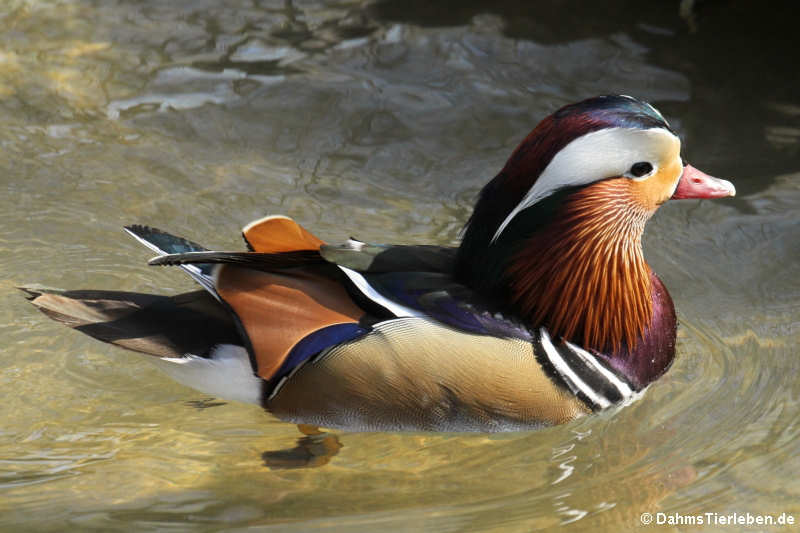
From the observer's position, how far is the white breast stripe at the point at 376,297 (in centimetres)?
345

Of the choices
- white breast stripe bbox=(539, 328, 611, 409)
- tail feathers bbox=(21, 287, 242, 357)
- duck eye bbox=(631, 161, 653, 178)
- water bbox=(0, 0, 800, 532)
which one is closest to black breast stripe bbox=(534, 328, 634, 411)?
white breast stripe bbox=(539, 328, 611, 409)

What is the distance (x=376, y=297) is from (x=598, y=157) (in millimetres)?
852

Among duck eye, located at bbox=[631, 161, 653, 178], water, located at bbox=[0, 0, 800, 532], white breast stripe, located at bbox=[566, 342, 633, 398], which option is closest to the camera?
water, located at bbox=[0, 0, 800, 532]

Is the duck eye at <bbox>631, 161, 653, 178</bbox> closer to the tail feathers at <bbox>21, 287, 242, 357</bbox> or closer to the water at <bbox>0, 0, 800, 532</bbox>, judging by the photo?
the water at <bbox>0, 0, 800, 532</bbox>

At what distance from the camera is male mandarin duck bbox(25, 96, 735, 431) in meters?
3.42

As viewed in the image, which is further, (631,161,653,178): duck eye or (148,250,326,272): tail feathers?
(631,161,653,178): duck eye

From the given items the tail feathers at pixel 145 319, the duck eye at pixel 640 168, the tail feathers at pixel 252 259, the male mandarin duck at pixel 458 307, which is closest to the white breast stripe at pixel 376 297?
the male mandarin duck at pixel 458 307

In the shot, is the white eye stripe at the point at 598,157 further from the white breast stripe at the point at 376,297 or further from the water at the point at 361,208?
the water at the point at 361,208

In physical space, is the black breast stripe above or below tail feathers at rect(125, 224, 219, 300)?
below

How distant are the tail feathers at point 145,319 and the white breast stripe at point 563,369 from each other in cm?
103

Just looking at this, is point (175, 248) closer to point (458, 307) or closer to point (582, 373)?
point (458, 307)

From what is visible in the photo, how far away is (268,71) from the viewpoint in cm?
599

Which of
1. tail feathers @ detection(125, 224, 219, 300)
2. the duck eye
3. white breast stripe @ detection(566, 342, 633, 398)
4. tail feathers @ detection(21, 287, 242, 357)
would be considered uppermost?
the duck eye

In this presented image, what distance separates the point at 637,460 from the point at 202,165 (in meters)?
2.76
